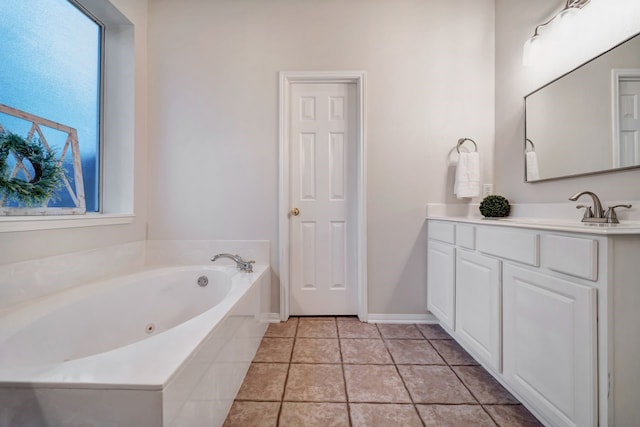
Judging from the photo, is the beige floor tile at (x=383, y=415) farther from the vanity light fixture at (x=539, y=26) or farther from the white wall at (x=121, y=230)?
the vanity light fixture at (x=539, y=26)

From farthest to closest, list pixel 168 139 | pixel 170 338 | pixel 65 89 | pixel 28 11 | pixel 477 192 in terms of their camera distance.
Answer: pixel 168 139
pixel 477 192
pixel 65 89
pixel 28 11
pixel 170 338

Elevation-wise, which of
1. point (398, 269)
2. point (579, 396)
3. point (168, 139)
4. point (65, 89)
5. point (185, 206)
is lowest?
point (579, 396)

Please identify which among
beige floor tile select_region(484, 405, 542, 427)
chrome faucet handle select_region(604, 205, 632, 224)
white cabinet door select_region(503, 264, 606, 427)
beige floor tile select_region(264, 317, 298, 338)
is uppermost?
chrome faucet handle select_region(604, 205, 632, 224)

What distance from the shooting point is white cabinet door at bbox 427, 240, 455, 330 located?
1.72m

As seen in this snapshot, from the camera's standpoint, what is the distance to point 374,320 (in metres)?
2.10

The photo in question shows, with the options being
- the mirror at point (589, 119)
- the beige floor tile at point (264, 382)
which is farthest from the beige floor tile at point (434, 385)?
the mirror at point (589, 119)

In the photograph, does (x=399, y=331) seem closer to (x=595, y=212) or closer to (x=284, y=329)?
(x=284, y=329)

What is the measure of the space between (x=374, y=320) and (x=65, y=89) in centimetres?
263

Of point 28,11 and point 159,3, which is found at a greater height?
point 159,3

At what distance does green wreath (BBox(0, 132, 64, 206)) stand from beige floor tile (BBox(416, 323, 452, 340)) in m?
2.45

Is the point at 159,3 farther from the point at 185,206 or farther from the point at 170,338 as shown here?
the point at 170,338

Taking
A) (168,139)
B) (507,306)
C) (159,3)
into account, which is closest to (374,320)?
(507,306)

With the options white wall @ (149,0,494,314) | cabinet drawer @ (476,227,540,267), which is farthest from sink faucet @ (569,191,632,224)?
white wall @ (149,0,494,314)

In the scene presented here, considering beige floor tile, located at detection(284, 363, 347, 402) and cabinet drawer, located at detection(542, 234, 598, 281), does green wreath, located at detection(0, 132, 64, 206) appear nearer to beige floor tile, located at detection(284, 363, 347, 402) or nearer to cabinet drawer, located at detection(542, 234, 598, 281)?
beige floor tile, located at detection(284, 363, 347, 402)
